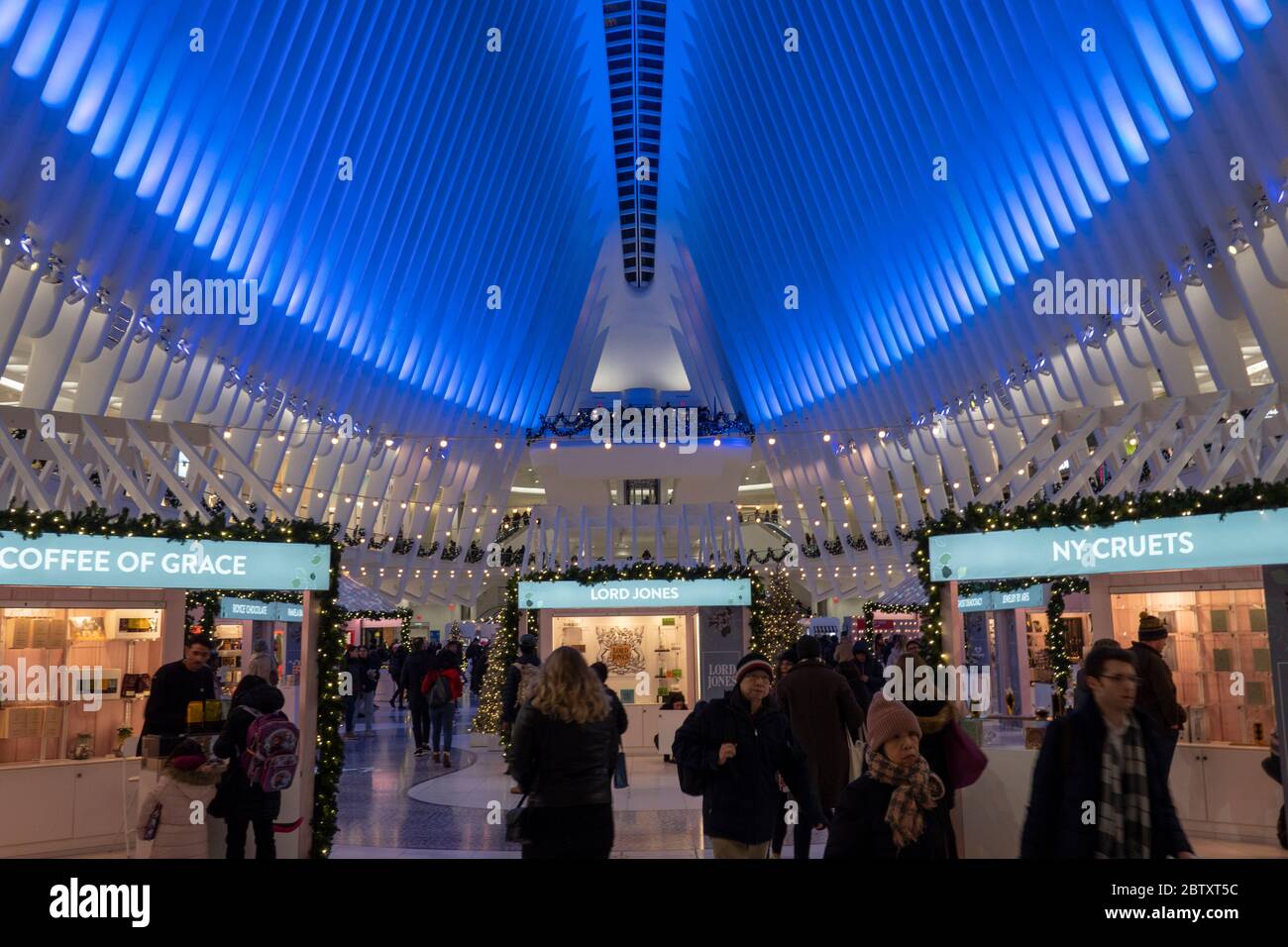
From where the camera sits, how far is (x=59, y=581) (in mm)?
7836

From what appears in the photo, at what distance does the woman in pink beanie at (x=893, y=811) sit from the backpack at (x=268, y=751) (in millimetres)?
3875

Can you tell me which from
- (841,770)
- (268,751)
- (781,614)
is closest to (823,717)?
(841,770)

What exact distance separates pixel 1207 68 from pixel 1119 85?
1.37 meters

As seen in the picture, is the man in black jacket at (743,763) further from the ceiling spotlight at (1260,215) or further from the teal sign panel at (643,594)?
the ceiling spotlight at (1260,215)

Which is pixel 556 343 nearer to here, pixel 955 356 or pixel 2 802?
pixel 955 356

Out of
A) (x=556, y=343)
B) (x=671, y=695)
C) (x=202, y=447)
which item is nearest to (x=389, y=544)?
(x=556, y=343)

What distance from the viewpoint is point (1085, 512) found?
27.6 feet

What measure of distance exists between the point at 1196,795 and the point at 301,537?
712 cm

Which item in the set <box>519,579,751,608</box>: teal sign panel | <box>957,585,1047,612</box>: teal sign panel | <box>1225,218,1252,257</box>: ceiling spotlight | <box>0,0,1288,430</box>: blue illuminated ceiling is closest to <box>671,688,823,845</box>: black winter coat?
<box>519,579,751,608</box>: teal sign panel

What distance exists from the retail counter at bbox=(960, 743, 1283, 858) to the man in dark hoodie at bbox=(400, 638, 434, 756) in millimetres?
9396

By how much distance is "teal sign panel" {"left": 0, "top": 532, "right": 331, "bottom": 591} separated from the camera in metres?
7.70

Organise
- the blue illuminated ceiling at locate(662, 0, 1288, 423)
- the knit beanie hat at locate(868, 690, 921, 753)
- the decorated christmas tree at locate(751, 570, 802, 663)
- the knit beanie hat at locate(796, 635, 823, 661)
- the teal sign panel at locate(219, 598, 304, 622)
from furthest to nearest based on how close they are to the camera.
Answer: the decorated christmas tree at locate(751, 570, 802, 663)
the teal sign panel at locate(219, 598, 304, 622)
the blue illuminated ceiling at locate(662, 0, 1288, 423)
the knit beanie hat at locate(796, 635, 823, 661)
the knit beanie hat at locate(868, 690, 921, 753)

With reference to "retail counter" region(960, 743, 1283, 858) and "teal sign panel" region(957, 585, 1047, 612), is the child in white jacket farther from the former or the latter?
"teal sign panel" region(957, 585, 1047, 612)

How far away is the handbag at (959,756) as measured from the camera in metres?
5.59
